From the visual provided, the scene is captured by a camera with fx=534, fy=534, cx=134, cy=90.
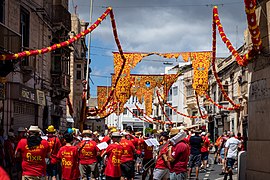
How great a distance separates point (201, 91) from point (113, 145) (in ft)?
72.8

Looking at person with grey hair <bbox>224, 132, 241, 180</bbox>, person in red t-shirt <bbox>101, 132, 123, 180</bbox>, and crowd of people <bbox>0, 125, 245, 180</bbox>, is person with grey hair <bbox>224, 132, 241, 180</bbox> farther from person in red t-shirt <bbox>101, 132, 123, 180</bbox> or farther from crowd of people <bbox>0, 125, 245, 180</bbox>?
person in red t-shirt <bbox>101, 132, 123, 180</bbox>

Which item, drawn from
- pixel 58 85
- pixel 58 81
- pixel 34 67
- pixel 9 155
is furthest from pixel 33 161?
pixel 58 81

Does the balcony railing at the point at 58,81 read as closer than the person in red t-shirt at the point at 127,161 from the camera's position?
No

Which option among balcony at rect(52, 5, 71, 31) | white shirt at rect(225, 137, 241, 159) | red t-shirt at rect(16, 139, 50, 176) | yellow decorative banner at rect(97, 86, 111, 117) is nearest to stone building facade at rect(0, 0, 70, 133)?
balcony at rect(52, 5, 71, 31)

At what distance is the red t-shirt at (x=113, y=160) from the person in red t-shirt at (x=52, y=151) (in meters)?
2.05

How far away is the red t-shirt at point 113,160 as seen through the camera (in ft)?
40.1

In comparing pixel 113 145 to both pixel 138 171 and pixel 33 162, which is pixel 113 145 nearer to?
pixel 33 162

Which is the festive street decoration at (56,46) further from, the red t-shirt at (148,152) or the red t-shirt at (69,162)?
the red t-shirt at (69,162)

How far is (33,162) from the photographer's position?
34.0 feet

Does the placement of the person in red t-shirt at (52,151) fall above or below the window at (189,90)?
below

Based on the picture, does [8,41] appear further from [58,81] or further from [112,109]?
[112,109]

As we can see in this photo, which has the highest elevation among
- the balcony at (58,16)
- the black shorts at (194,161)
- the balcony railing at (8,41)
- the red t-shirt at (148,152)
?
the balcony at (58,16)

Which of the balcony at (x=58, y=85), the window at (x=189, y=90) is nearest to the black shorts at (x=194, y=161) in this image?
the balcony at (x=58, y=85)

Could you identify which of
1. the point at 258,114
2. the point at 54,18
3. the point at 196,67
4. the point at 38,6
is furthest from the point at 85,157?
the point at 196,67
